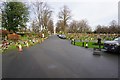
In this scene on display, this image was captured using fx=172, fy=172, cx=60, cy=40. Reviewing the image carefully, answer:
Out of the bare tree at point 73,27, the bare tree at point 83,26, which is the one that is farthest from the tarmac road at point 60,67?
the bare tree at point 83,26

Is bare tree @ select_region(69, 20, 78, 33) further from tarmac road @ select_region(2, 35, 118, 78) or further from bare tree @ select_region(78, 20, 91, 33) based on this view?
tarmac road @ select_region(2, 35, 118, 78)

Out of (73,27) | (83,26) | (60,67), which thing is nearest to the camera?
(60,67)

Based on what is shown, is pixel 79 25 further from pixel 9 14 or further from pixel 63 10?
pixel 9 14

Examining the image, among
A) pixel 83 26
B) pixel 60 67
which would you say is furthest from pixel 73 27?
pixel 60 67

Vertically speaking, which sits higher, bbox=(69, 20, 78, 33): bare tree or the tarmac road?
bbox=(69, 20, 78, 33): bare tree

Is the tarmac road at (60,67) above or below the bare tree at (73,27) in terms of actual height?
below

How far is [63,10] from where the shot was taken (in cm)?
7600

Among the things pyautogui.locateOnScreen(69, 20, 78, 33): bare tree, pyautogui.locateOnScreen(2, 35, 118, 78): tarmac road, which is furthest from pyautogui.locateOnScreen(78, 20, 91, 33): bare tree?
pyautogui.locateOnScreen(2, 35, 118, 78): tarmac road

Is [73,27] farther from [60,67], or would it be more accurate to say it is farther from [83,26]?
[60,67]

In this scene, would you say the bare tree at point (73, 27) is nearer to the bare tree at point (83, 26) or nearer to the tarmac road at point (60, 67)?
the bare tree at point (83, 26)

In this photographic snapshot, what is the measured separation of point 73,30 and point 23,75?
92.1 meters

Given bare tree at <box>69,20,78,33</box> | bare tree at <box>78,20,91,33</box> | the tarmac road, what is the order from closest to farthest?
the tarmac road → bare tree at <box>69,20,78,33</box> → bare tree at <box>78,20,91,33</box>

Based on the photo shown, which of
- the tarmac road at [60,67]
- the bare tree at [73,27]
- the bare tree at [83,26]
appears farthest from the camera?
the bare tree at [83,26]

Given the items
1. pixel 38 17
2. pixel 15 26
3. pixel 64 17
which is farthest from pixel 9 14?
pixel 64 17
